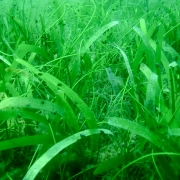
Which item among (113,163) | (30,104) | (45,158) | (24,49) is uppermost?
(24,49)

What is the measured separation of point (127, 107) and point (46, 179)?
0.57m

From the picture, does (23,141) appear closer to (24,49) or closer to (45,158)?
(45,158)

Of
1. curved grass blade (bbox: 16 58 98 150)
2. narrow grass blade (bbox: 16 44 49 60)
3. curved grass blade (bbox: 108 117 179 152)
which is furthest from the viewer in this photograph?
narrow grass blade (bbox: 16 44 49 60)

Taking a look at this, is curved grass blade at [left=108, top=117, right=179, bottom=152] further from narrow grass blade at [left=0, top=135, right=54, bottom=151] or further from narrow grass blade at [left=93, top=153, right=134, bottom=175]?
narrow grass blade at [left=0, top=135, right=54, bottom=151]

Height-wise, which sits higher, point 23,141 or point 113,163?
point 23,141

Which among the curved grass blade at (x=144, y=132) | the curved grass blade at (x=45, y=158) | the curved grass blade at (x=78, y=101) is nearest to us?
the curved grass blade at (x=45, y=158)

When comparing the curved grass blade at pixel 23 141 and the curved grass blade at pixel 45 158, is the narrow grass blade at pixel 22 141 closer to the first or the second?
the curved grass blade at pixel 23 141

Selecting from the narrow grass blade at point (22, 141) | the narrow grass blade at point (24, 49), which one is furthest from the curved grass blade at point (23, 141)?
the narrow grass blade at point (24, 49)

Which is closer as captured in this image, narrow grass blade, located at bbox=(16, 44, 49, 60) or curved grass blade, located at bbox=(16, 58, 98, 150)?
curved grass blade, located at bbox=(16, 58, 98, 150)

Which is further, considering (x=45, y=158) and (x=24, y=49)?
(x=24, y=49)

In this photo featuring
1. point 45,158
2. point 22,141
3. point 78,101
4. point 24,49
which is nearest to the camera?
point 45,158

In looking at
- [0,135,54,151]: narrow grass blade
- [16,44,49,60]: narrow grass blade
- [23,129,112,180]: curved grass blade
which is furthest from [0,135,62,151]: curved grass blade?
[16,44,49,60]: narrow grass blade

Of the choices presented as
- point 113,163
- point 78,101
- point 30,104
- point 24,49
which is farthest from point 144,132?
point 24,49

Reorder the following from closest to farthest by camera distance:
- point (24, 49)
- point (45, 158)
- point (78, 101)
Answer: point (45, 158), point (78, 101), point (24, 49)
